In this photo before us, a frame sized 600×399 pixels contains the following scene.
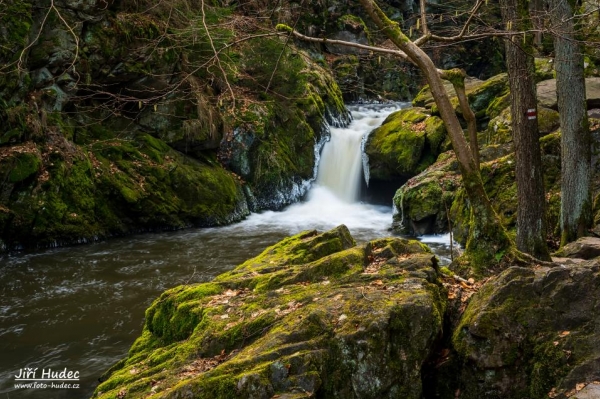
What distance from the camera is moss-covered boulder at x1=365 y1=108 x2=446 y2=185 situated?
1496cm

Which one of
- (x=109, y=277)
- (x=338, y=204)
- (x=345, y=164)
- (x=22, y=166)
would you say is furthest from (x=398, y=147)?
(x=22, y=166)

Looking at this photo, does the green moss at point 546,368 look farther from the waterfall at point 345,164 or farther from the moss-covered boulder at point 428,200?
the waterfall at point 345,164

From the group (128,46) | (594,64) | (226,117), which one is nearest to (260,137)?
(226,117)

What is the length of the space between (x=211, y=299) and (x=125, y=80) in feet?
33.6

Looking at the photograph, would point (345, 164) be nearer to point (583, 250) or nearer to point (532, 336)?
point (583, 250)

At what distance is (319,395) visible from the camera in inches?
143

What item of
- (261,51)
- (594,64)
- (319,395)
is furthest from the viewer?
(261,51)

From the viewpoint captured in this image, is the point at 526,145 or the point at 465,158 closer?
the point at 465,158

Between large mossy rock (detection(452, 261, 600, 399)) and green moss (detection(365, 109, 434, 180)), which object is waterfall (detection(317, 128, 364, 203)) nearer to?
green moss (detection(365, 109, 434, 180))

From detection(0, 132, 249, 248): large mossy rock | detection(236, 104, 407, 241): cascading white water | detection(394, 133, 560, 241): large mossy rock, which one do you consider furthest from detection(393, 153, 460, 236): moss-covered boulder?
detection(0, 132, 249, 248): large mossy rock

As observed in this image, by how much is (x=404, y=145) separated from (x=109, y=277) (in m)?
9.47

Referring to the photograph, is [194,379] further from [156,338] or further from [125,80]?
[125,80]

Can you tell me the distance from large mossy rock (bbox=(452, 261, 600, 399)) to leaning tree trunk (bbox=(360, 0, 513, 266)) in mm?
1026

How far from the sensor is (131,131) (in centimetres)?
1391
